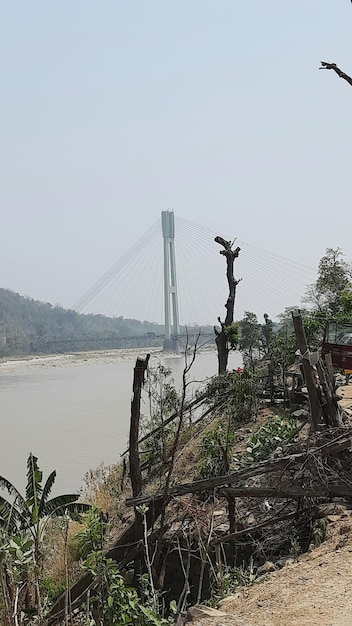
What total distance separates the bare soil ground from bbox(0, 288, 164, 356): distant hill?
63.3 m

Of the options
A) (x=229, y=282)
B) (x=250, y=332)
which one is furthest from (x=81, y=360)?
(x=229, y=282)

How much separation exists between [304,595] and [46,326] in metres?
92.9

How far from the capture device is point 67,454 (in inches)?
664

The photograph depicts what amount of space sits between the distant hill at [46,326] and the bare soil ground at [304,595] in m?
63.3

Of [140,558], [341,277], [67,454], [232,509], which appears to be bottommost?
[67,454]

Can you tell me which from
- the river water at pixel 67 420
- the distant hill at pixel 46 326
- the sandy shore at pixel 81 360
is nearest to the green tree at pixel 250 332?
the river water at pixel 67 420

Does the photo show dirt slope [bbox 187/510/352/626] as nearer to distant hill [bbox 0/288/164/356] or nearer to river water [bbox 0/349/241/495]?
river water [bbox 0/349/241/495]

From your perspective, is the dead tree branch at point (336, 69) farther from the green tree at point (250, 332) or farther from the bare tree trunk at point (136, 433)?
the green tree at point (250, 332)

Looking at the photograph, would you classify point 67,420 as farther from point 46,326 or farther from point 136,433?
point 46,326

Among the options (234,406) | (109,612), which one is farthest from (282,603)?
(234,406)

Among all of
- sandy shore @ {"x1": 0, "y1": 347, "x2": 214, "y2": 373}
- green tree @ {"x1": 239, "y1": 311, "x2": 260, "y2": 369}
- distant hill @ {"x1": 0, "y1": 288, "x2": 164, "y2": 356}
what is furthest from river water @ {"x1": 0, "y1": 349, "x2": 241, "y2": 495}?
distant hill @ {"x1": 0, "y1": 288, "x2": 164, "y2": 356}

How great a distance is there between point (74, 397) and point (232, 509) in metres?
24.4

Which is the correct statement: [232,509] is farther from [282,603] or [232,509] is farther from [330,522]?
[282,603]

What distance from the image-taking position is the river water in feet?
51.1
